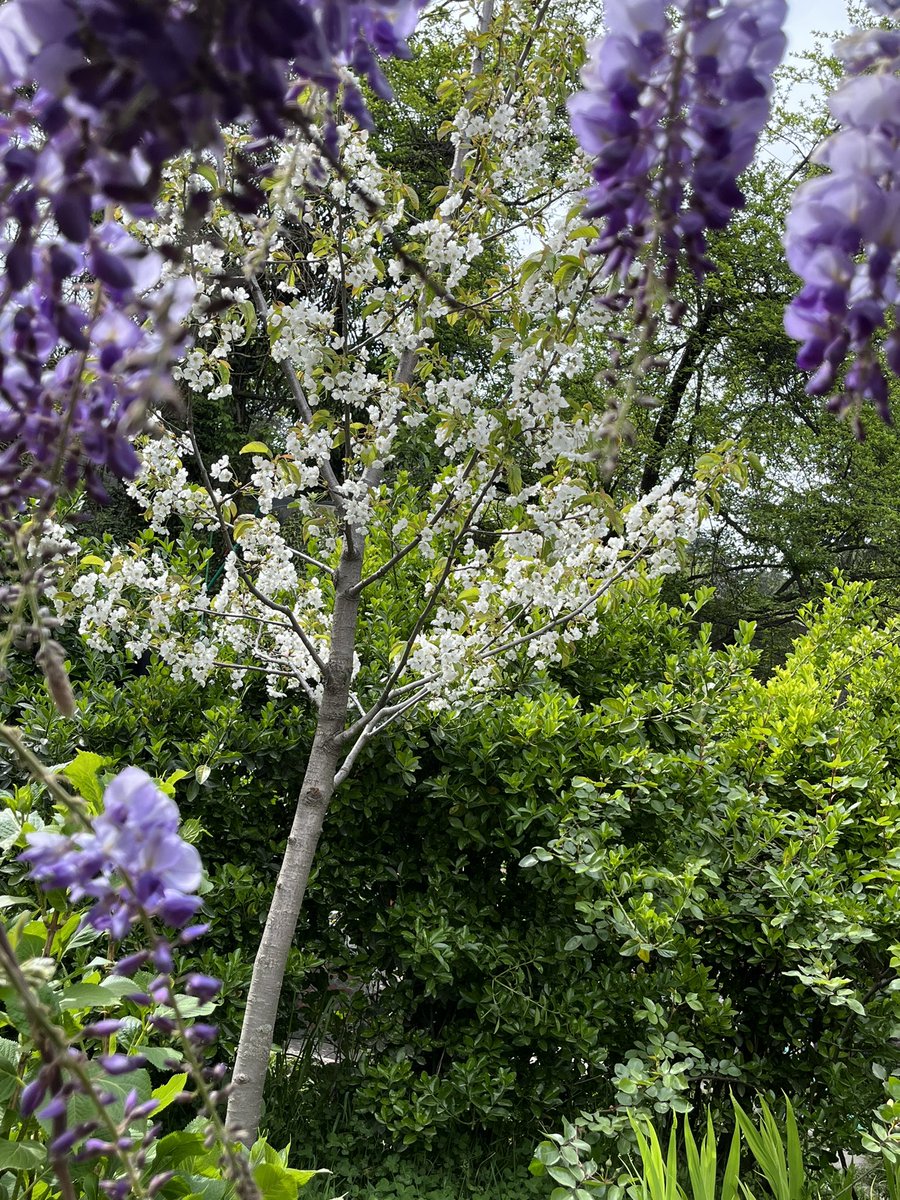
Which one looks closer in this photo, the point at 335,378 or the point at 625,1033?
the point at 335,378

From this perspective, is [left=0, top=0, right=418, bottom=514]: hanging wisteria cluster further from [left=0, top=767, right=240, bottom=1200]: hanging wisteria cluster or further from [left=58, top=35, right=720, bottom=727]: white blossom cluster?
[left=58, top=35, right=720, bottom=727]: white blossom cluster

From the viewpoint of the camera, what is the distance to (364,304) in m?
3.27

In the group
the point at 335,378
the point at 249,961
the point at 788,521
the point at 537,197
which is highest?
the point at 788,521

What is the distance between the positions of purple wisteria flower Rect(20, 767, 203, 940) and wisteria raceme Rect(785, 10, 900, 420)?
543 millimetres

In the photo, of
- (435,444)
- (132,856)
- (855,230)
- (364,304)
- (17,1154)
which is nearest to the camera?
(855,230)

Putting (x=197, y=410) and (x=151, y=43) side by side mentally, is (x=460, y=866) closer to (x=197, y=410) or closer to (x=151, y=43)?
(x=151, y=43)

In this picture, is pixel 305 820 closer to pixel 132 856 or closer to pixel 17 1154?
pixel 17 1154

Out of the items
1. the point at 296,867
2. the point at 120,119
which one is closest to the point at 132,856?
the point at 120,119

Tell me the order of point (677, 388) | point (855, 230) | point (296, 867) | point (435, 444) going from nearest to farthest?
point (855, 230), point (296, 867), point (435, 444), point (677, 388)

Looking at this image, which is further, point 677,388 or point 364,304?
point 677,388

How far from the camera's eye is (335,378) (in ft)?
8.86

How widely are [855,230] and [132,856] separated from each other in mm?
634

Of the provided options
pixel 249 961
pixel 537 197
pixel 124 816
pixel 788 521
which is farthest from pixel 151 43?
pixel 788 521

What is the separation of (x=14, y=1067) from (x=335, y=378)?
73.2 inches
